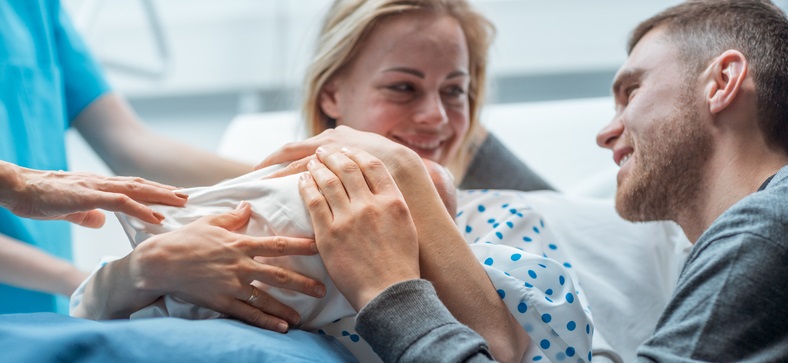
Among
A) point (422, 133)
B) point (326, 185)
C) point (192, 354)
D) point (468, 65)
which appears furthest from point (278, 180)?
point (468, 65)

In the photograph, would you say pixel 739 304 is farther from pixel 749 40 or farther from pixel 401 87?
pixel 401 87

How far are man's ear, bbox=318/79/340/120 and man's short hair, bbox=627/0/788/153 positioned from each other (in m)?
0.68

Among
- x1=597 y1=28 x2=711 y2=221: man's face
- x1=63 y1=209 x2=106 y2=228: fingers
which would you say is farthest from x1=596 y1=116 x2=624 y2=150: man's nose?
x1=63 y1=209 x2=106 y2=228: fingers

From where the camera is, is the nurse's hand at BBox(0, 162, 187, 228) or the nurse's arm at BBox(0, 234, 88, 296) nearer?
the nurse's hand at BBox(0, 162, 187, 228)

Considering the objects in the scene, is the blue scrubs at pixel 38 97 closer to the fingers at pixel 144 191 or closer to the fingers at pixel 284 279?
the fingers at pixel 144 191

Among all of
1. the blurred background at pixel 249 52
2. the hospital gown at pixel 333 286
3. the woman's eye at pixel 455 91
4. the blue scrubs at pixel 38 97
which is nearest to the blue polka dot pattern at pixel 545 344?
the hospital gown at pixel 333 286

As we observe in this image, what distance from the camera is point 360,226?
3.32 feet

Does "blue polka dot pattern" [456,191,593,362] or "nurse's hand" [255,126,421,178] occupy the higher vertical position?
"nurse's hand" [255,126,421,178]

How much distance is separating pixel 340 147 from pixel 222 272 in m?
0.32

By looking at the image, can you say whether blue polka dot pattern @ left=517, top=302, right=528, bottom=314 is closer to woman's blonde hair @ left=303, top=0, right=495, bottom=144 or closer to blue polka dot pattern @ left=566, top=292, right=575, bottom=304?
blue polka dot pattern @ left=566, top=292, right=575, bottom=304

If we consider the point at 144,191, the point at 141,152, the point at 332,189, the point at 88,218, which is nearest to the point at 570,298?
the point at 332,189

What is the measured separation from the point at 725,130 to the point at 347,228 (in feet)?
2.05

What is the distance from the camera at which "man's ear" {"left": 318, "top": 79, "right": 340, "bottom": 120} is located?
171 centimetres

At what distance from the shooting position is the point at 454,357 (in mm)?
843
